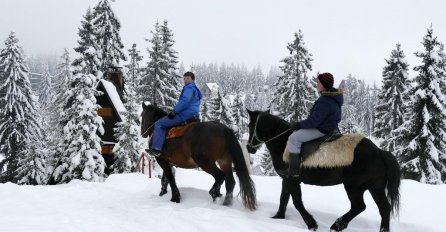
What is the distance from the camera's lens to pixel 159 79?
40.1 m

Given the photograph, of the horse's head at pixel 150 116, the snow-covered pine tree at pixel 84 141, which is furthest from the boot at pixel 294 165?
the snow-covered pine tree at pixel 84 141

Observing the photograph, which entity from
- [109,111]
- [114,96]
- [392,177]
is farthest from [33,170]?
[392,177]

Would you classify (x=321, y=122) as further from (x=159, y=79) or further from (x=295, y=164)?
(x=159, y=79)

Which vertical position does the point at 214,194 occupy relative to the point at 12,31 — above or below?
below

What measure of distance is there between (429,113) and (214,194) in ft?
66.4

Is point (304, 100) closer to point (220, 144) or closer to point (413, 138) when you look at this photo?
point (413, 138)

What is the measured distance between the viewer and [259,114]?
25.4ft

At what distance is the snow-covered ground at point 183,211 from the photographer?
623cm

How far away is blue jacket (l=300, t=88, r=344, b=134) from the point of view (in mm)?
6734

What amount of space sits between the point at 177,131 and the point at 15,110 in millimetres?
33177

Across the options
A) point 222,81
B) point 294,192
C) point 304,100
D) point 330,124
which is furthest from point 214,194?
point 222,81

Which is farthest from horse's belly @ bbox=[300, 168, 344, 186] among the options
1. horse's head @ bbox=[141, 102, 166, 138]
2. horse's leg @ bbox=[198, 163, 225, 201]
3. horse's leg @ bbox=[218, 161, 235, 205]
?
horse's head @ bbox=[141, 102, 166, 138]

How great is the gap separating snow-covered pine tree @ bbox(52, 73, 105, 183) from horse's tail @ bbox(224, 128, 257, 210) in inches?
585

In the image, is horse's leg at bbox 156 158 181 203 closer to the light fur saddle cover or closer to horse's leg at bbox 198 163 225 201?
horse's leg at bbox 198 163 225 201
